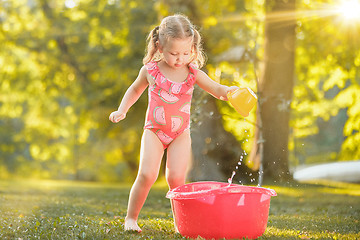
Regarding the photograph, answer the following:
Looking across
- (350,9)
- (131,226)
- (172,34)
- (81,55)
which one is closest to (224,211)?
(131,226)

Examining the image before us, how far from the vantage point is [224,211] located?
3.30 m

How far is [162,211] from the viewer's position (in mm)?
5879

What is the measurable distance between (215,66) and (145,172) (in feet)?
25.2

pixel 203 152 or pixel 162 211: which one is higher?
pixel 203 152

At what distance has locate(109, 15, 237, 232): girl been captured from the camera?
3.75m

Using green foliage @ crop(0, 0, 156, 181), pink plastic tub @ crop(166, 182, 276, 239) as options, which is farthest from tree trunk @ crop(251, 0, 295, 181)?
pink plastic tub @ crop(166, 182, 276, 239)

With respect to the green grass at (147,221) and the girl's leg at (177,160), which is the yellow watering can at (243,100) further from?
the green grass at (147,221)

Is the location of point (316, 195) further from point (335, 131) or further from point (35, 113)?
point (335, 131)

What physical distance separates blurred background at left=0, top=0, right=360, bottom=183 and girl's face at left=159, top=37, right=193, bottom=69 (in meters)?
1.03

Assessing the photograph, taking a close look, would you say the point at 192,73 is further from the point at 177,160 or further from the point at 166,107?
the point at 177,160

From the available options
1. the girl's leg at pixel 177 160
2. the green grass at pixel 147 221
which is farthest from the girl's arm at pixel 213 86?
the green grass at pixel 147 221

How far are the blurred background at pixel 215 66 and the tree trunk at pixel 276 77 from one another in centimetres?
2

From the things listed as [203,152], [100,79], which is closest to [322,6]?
[203,152]

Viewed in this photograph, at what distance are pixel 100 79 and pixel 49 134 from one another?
1355cm
